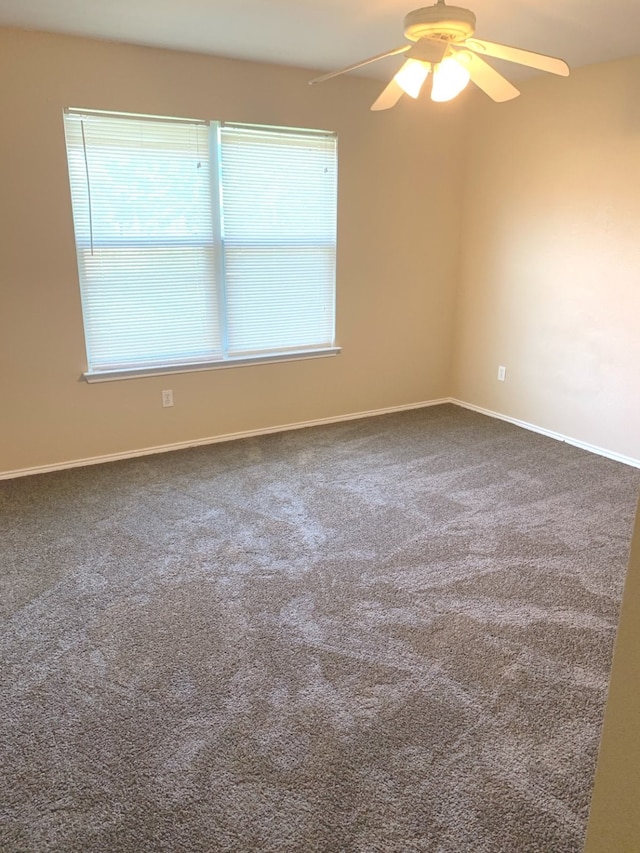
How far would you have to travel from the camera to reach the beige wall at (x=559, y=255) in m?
3.75

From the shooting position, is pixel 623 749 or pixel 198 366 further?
pixel 198 366

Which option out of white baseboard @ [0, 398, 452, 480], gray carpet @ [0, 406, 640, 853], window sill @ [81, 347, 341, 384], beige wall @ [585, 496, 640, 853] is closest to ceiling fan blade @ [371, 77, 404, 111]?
window sill @ [81, 347, 341, 384]

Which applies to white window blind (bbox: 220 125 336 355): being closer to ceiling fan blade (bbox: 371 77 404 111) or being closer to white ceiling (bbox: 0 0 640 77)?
white ceiling (bbox: 0 0 640 77)

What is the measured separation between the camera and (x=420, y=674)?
82.0 inches

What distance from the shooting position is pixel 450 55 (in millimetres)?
2303

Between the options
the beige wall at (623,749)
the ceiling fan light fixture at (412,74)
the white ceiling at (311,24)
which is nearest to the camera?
the beige wall at (623,749)

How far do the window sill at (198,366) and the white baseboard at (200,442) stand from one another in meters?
0.50

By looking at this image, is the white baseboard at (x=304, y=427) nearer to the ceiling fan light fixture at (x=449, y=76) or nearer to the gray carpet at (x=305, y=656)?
the gray carpet at (x=305, y=656)

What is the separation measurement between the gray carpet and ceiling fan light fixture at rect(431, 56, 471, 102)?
2.01 meters

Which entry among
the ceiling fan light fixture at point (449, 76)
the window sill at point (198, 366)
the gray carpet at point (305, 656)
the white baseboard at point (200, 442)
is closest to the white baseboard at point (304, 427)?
the white baseboard at point (200, 442)

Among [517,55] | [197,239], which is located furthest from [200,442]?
[517,55]

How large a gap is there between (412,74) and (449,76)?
181mm

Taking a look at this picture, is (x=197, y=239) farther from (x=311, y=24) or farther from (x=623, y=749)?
(x=623, y=749)

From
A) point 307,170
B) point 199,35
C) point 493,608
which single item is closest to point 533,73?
point 307,170
